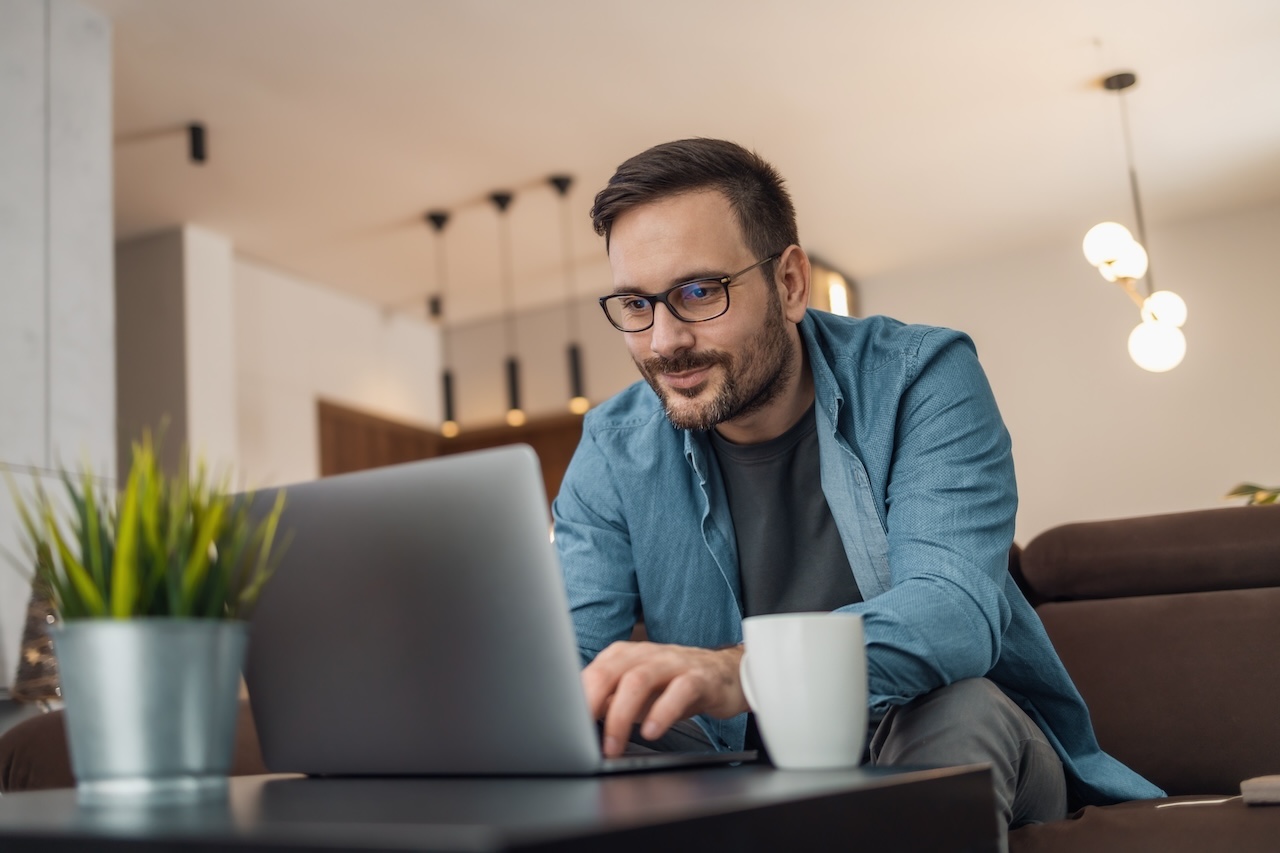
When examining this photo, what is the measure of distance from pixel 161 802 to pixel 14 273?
9.98ft

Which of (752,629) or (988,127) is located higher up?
(988,127)

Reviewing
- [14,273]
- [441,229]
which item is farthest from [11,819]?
[441,229]

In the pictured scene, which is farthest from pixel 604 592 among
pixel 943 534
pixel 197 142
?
pixel 197 142

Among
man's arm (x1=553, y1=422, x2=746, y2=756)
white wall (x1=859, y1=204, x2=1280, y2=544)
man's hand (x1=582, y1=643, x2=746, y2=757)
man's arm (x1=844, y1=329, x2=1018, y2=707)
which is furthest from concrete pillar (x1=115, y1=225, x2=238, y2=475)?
man's hand (x1=582, y1=643, x2=746, y2=757)

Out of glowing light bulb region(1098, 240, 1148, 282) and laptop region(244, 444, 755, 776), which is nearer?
laptop region(244, 444, 755, 776)

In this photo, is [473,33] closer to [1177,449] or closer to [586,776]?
[586,776]

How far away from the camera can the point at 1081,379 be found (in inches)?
261

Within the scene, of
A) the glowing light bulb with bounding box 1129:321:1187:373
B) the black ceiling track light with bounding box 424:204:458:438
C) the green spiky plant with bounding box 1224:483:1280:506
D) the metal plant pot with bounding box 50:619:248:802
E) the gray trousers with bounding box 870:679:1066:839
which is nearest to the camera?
the metal plant pot with bounding box 50:619:248:802

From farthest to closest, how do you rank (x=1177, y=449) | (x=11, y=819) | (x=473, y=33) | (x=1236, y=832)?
1. (x=1177, y=449)
2. (x=473, y=33)
3. (x=1236, y=832)
4. (x=11, y=819)

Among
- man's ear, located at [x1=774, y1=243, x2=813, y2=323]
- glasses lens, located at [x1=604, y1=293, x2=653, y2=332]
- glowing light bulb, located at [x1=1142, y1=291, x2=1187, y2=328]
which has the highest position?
glowing light bulb, located at [x1=1142, y1=291, x2=1187, y2=328]

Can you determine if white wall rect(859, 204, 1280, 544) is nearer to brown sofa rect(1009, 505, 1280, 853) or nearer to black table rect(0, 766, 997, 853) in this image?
brown sofa rect(1009, 505, 1280, 853)

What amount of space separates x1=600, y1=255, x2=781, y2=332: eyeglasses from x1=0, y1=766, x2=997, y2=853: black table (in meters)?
0.75

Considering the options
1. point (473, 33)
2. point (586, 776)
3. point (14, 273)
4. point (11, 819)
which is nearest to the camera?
point (11, 819)

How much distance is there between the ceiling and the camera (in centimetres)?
419
